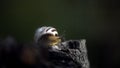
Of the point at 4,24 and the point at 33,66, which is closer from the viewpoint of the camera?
the point at 33,66

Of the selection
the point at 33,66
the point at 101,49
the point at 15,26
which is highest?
the point at 15,26

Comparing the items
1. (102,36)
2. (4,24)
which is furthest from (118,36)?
(4,24)

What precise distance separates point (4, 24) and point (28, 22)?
1.45 ft

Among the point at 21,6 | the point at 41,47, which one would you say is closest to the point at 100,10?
the point at 21,6

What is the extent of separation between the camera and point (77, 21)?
693cm

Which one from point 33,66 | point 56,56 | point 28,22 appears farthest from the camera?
point 28,22

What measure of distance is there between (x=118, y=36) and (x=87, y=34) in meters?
0.50

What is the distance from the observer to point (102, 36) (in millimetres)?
6645

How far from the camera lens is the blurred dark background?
6.59 m

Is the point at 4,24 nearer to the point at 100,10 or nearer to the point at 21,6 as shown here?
the point at 21,6

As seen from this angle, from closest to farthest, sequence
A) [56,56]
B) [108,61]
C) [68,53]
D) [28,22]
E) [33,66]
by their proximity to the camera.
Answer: [33,66] → [56,56] → [68,53] → [108,61] → [28,22]

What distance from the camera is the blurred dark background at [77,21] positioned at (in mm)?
6594

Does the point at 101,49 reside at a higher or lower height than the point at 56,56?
higher

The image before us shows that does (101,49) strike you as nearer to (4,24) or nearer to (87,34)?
(87,34)
